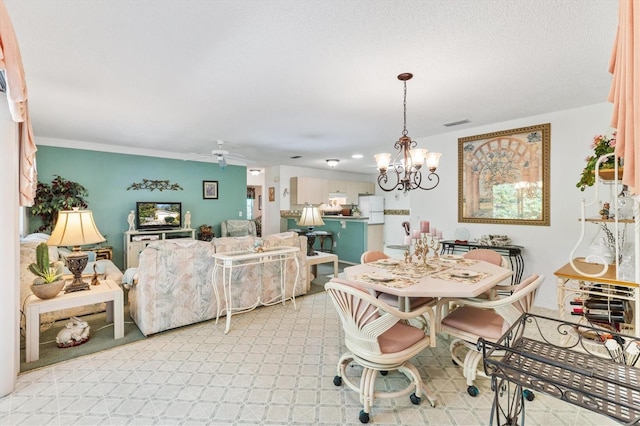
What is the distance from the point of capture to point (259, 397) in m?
2.04

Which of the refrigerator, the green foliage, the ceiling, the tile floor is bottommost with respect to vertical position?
the tile floor

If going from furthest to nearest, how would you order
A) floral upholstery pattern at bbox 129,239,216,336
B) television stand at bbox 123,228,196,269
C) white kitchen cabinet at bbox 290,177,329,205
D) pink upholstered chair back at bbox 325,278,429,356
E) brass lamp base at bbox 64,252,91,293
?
white kitchen cabinet at bbox 290,177,329,205, television stand at bbox 123,228,196,269, floral upholstery pattern at bbox 129,239,216,336, brass lamp base at bbox 64,252,91,293, pink upholstered chair back at bbox 325,278,429,356

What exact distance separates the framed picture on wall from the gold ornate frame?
5250 mm

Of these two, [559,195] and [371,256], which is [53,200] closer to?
[371,256]

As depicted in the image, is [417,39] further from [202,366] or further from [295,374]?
[202,366]

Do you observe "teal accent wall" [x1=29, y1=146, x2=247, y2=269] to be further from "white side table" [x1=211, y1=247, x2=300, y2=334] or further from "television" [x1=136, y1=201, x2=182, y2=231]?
"white side table" [x1=211, y1=247, x2=300, y2=334]

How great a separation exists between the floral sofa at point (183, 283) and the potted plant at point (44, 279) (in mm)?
636

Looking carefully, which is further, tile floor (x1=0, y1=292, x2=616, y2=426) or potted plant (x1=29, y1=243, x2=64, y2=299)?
potted plant (x1=29, y1=243, x2=64, y2=299)

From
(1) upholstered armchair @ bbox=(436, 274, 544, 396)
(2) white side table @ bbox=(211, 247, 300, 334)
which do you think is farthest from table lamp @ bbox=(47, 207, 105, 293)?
(1) upholstered armchair @ bbox=(436, 274, 544, 396)

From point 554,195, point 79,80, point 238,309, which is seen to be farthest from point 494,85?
point 79,80

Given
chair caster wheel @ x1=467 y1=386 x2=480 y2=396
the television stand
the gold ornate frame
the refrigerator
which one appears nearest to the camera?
chair caster wheel @ x1=467 y1=386 x2=480 y2=396

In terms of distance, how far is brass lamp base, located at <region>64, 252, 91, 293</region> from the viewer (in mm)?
2840

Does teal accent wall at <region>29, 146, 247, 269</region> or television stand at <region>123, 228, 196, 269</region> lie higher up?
teal accent wall at <region>29, 146, 247, 269</region>

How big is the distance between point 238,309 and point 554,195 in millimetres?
4175
